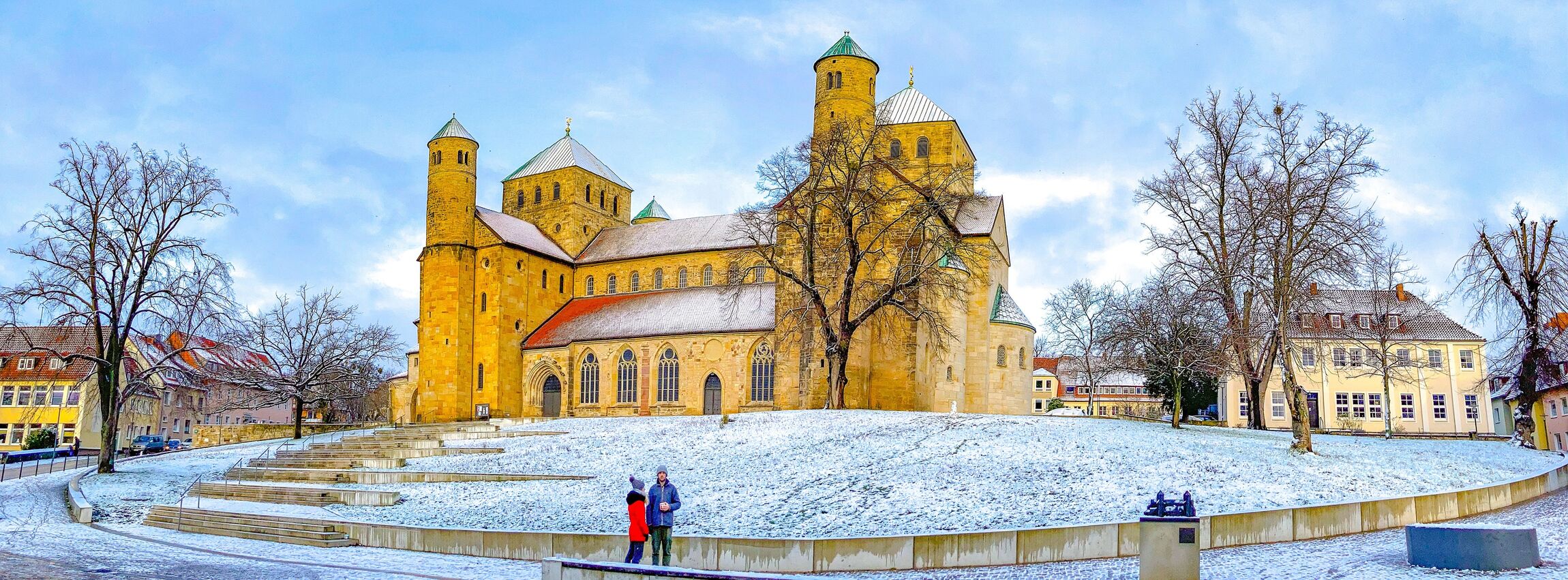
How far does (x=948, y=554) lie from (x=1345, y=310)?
5279 cm

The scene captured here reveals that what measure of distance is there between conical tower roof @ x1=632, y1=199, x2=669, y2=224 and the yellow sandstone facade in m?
13.5

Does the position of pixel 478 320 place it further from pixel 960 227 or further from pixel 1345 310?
pixel 1345 310

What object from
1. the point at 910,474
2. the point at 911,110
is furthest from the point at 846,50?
the point at 910,474

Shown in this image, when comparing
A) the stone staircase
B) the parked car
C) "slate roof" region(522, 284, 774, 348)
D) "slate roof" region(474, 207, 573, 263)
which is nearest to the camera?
the stone staircase

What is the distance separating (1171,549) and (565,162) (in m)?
50.6

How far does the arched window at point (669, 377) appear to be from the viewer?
156ft

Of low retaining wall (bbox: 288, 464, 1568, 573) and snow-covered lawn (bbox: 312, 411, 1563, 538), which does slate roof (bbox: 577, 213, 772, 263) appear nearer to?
snow-covered lawn (bbox: 312, 411, 1563, 538)

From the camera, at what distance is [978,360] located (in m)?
43.9

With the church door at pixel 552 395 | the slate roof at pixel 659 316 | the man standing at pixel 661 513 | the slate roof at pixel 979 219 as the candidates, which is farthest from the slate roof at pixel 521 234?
the man standing at pixel 661 513

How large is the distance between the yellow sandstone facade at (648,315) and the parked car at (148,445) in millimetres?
11682

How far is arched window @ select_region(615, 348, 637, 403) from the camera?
159 ft

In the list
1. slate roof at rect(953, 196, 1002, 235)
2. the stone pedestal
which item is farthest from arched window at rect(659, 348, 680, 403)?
the stone pedestal

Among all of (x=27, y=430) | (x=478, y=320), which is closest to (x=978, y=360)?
(x=478, y=320)

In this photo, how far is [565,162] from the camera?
197 ft
